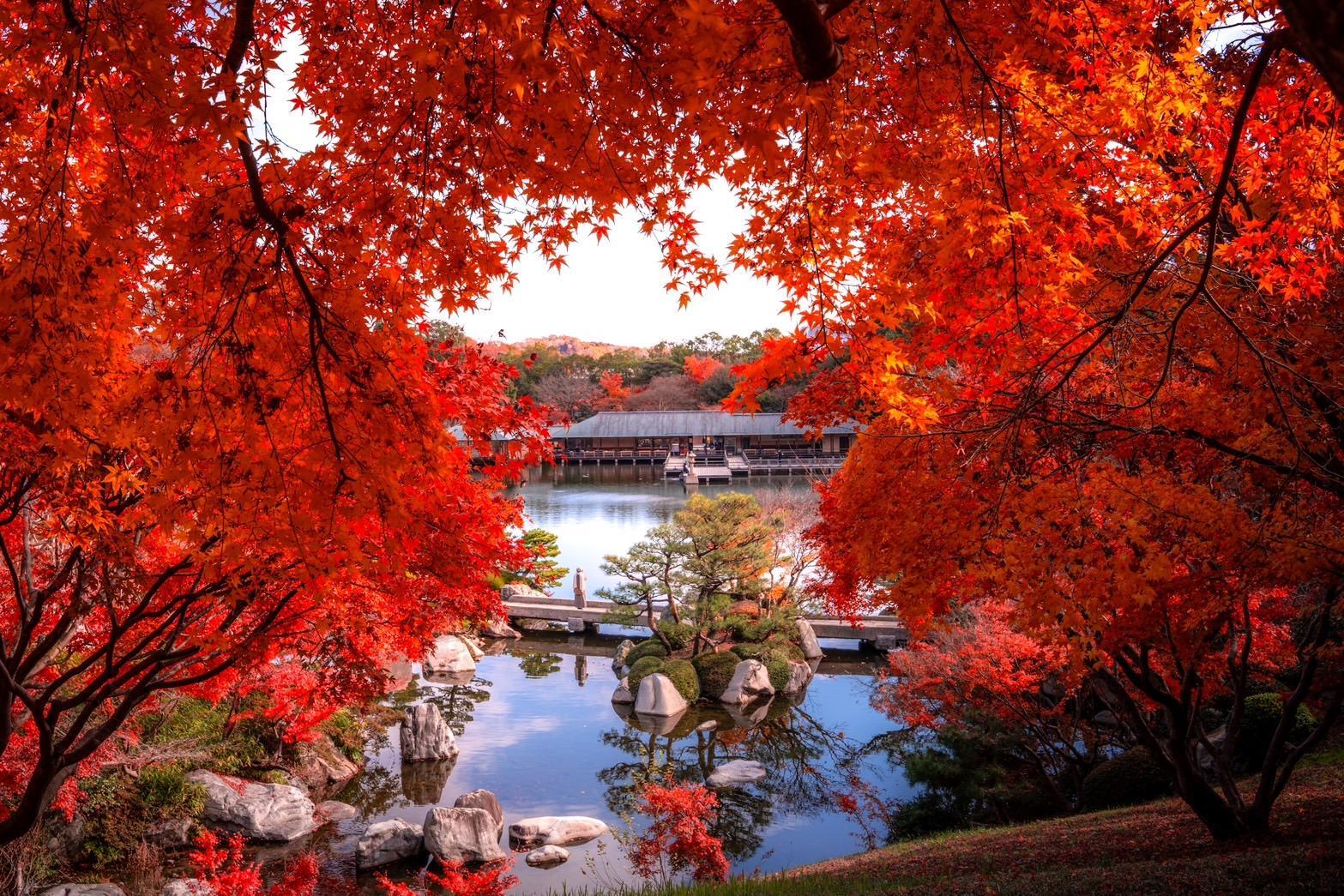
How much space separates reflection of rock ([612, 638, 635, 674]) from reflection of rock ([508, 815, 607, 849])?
18.2 ft

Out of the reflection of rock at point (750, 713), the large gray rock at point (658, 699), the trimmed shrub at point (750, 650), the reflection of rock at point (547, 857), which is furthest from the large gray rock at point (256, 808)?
the trimmed shrub at point (750, 650)

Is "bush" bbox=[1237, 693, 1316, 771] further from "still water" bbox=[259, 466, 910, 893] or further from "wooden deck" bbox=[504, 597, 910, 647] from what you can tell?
"wooden deck" bbox=[504, 597, 910, 647]

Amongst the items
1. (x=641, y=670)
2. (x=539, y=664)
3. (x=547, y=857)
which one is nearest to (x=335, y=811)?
(x=547, y=857)

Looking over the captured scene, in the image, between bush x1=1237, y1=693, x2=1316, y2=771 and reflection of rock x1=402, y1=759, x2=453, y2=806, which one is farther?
reflection of rock x1=402, y1=759, x2=453, y2=806

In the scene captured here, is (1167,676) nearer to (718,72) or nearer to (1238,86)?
(1238,86)

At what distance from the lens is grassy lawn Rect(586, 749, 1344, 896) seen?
351 centimetres

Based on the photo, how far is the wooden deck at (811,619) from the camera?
1496 centimetres

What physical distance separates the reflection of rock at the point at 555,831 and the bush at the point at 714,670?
4423 mm

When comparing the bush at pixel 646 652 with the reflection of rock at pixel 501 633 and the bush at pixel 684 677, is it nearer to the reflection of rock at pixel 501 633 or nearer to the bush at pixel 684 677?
the bush at pixel 684 677

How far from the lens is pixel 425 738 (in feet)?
34.5

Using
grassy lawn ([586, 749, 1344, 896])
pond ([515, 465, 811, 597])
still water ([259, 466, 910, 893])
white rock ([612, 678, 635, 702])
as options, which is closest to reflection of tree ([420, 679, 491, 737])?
still water ([259, 466, 910, 893])

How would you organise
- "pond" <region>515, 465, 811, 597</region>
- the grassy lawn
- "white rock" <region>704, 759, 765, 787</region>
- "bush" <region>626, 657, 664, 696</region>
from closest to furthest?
1. the grassy lawn
2. "white rock" <region>704, 759, 765, 787</region>
3. "bush" <region>626, 657, 664, 696</region>
4. "pond" <region>515, 465, 811, 597</region>

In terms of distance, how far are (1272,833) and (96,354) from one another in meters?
6.42

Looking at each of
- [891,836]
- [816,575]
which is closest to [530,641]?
[816,575]
